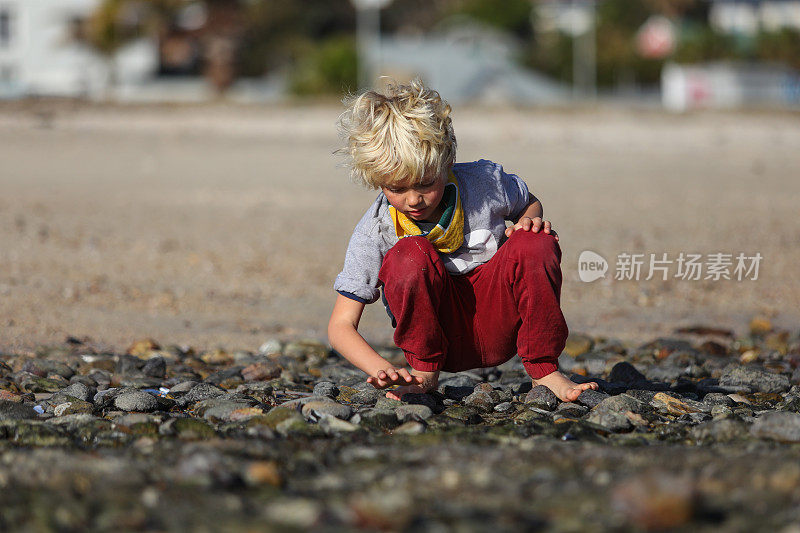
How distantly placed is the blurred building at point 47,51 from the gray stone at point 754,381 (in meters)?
38.8

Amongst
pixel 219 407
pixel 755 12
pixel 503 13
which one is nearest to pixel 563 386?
pixel 219 407

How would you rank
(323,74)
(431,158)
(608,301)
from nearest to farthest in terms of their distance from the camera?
(431,158)
(608,301)
(323,74)

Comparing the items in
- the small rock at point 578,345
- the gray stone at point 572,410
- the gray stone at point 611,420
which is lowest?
the small rock at point 578,345

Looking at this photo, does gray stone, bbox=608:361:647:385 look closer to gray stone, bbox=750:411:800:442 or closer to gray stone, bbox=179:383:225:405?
gray stone, bbox=750:411:800:442

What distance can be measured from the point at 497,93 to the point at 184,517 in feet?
117

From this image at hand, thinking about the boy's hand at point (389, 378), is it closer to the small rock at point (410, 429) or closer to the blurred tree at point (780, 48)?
the small rock at point (410, 429)

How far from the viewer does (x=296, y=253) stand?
23.5 feet

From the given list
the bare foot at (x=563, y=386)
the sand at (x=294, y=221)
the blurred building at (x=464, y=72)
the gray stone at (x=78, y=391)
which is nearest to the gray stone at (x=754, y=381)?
the bare foot at (x=563, y=386)

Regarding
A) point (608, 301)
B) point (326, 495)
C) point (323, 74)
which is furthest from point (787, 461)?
point (323, 74)

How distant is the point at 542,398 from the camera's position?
10.8 feet

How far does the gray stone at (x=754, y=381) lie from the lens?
3.76 m

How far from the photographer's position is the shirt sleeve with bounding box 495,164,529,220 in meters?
3.34

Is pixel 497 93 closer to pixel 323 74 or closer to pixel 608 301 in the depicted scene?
pixel 323 74

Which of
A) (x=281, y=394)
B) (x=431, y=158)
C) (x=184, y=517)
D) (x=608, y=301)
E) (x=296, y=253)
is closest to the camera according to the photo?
(x=184, y=517)
